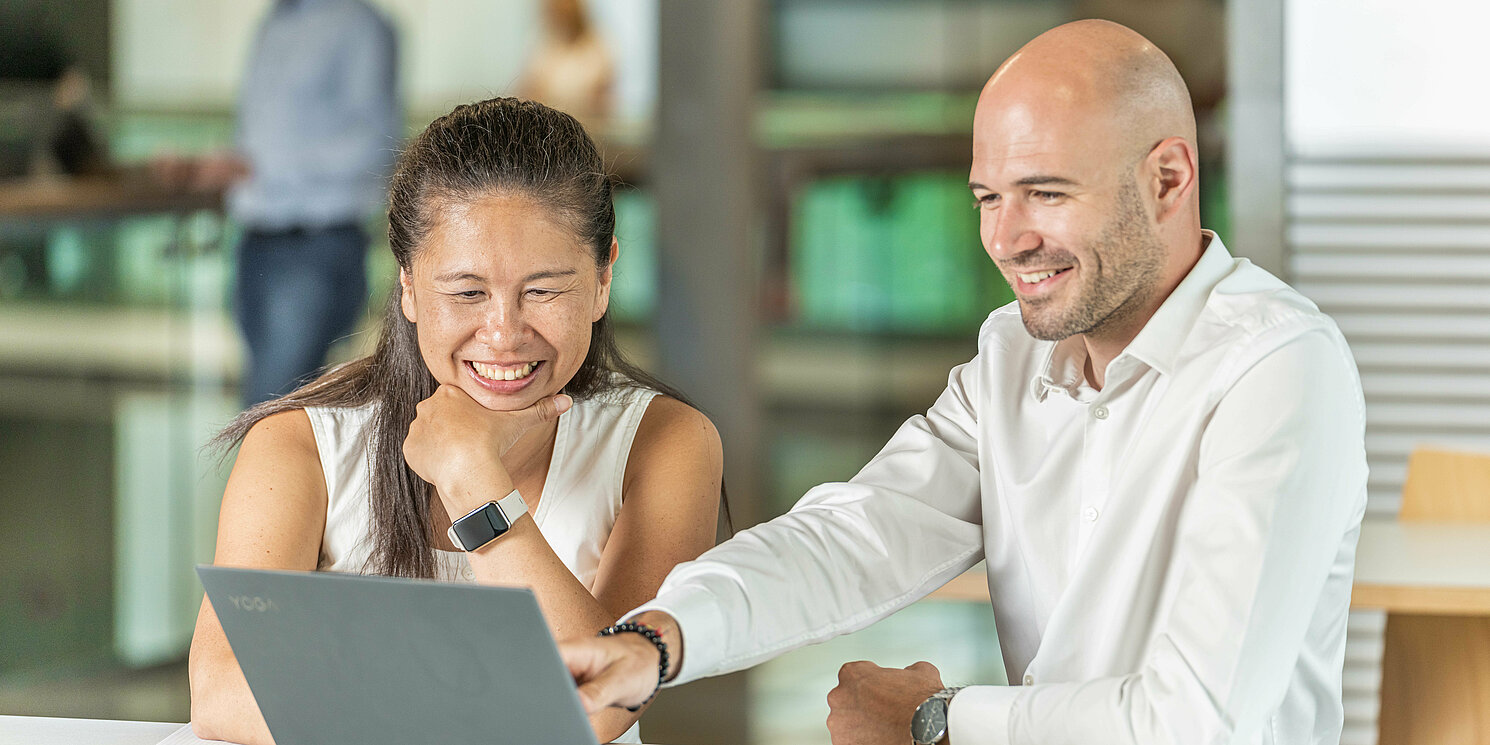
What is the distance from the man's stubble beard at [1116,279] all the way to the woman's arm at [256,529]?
3.05 feet

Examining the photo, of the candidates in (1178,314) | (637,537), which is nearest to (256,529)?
(637,537)

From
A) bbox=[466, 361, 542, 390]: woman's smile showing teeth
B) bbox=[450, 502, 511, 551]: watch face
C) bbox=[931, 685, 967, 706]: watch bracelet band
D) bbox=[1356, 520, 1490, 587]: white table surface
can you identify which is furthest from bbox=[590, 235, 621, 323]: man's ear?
bbox=[1356, 520, 1490, 587]: white table surface

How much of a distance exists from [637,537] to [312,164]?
2.75 meters

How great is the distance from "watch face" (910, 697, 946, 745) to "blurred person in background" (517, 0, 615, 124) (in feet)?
9.50

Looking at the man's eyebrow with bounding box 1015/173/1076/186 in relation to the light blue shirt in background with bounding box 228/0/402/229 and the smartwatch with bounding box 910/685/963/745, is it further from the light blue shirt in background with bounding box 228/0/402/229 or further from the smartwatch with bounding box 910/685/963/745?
the light blue shirt in background with bounding box 228/0/402/229

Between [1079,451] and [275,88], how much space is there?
326 centimetres

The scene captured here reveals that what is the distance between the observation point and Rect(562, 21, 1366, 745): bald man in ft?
4.23

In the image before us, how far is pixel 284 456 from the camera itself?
1.80 meters

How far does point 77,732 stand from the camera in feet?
4.80

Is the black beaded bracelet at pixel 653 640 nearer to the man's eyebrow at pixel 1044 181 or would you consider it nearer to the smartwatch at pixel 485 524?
the smartwatch at pixel 485 524

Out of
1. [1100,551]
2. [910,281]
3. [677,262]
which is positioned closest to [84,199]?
[677,262]

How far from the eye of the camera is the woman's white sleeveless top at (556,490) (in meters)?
1.85

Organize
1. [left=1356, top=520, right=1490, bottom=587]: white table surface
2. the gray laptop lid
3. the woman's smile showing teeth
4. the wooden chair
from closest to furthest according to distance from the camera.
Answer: the gray laptop lid, the woman's smile showing teeth, [left=1356, top=520, right=1490, bottom=587]: white table surface, the wooden chair

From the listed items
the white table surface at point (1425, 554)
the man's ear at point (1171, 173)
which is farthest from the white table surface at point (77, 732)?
the white table surface at point (1425, 554)
